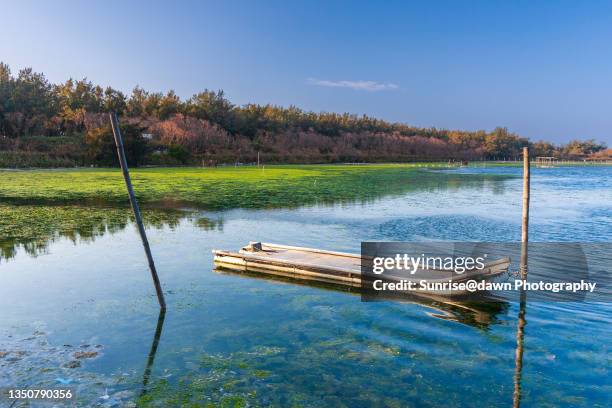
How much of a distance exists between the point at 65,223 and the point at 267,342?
15126 millimetres

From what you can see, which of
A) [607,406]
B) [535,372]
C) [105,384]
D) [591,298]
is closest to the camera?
[607,406]

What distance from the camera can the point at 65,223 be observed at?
2039 centimetres

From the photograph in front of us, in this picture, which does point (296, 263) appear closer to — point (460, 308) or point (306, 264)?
point (306, 264)

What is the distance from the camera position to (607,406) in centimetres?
637

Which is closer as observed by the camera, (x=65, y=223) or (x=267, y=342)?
(x=267, y=342)

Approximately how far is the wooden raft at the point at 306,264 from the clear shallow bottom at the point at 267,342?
0.51 metres

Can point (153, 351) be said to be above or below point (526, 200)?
below

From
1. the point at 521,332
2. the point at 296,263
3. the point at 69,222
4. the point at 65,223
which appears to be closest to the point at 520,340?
the point at 521,332

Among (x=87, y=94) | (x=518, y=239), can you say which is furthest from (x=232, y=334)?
(x=87, y=94)

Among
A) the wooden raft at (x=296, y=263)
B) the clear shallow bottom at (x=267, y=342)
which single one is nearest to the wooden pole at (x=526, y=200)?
the clear shallow bottom at (x=267, y=342)

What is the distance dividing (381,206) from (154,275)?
1864 centimetres

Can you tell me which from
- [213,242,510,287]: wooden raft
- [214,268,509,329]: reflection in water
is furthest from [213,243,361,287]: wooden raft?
[214,268,509,329]: reflection in water

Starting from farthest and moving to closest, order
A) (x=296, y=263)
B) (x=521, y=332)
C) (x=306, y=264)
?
1. (x=296, y=263)
2. (x=306, y=264)
3. (x=521, y=332)

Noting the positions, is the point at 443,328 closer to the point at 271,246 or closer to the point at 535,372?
the point at 535,372
